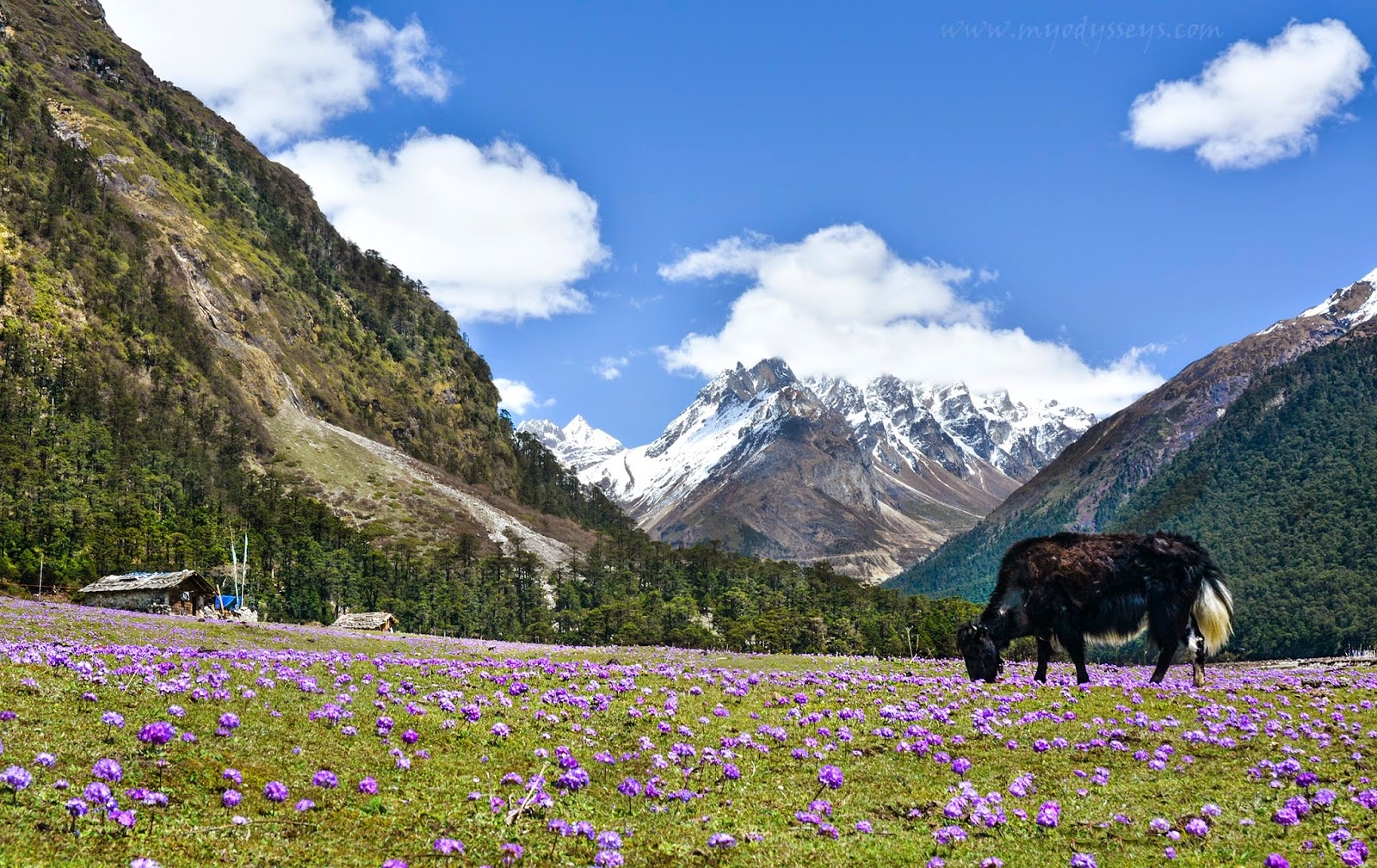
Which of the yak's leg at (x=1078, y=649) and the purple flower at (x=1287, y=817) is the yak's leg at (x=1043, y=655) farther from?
the purple flower at (x=1287, y=817)

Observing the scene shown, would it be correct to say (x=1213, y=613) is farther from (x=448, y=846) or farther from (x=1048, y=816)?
(x=448, y=846)

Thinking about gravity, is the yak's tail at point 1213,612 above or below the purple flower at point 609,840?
above

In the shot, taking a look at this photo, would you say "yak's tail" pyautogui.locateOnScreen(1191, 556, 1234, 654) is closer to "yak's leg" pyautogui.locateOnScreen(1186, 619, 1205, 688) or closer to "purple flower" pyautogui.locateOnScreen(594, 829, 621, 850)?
"yak's leg" pyautogui.locateOnScreen(1186, 619, 1205, 688)

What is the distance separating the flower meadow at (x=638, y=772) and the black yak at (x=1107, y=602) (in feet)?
10.2

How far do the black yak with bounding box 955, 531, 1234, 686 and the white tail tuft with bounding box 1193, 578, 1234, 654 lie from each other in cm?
3

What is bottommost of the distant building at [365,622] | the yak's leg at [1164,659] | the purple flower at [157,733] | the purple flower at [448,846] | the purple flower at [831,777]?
the distant building at [365,622]

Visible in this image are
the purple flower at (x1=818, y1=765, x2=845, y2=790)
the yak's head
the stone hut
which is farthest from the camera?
the stone hut

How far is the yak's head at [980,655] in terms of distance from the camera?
90.9 ft

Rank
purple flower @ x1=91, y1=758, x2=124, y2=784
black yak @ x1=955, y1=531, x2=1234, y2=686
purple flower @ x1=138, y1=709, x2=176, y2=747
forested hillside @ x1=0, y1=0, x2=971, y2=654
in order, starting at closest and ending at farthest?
1. purple flower @ x1=91, y1=758, x2=124, y2=784
2. purple flower @ x1=138, y1=709, x2=176, y2=747
3. black yak @ x1=955, y1=531, x2=1234, y2=686
4. forested hillside @ x1=0, y1=0, x2=971, y2=654

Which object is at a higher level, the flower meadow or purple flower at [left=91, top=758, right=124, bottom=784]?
purple flower at [left=91, top=758, right=124, bottom=784]

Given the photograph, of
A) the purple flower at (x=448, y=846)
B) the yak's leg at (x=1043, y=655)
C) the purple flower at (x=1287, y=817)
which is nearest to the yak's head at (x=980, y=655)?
the yak's leg at (x=1043, y=655)

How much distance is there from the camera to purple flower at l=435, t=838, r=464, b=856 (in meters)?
9.99

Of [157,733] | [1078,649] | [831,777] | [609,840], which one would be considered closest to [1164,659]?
[1078,649]

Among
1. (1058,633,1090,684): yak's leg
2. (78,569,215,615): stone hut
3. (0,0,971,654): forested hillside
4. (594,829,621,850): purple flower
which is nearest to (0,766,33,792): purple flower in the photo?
(594,829,621,850): purple flower
